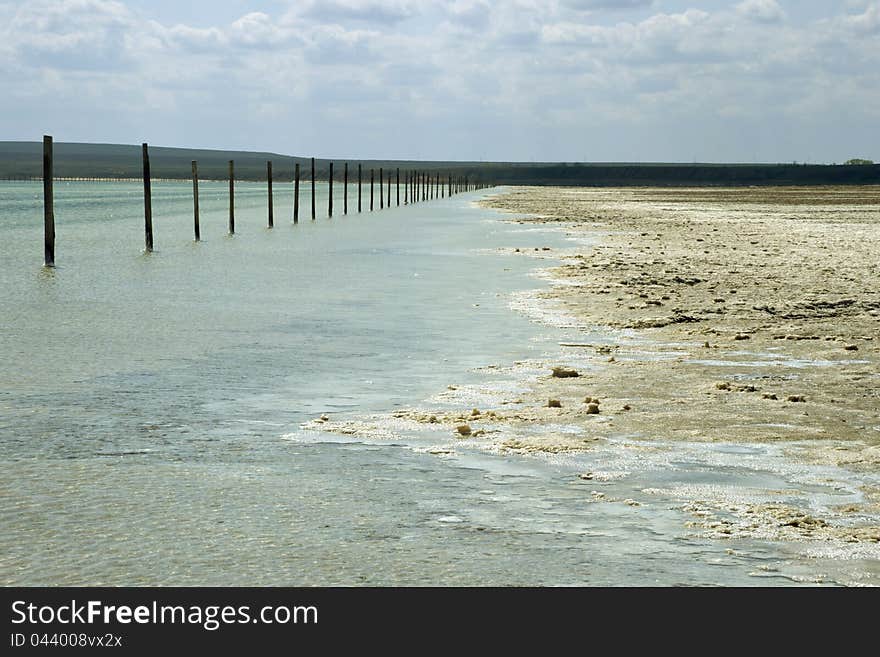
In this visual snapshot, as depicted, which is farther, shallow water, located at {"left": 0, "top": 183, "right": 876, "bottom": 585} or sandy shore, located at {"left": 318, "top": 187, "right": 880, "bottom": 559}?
sandy shore, located at {"left": 318, "top": 187, "right": 880, "bottom": 559}

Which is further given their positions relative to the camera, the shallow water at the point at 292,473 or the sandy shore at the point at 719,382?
the sandy shore at the point at 719,382

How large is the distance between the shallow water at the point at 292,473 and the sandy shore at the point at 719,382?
0.48 metres

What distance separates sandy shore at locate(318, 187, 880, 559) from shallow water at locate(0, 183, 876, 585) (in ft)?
1.57

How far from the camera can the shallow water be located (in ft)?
21.5

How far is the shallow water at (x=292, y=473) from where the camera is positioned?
654 centimetres

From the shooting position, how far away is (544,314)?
19.0 m

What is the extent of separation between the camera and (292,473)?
859 cm

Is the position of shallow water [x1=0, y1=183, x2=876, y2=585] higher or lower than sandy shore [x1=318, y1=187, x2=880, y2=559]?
lower

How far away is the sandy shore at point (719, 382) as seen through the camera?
807 cm

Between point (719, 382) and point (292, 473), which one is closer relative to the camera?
point (292, 473)

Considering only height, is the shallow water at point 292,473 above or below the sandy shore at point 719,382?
below

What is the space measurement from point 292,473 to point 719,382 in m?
5.34
